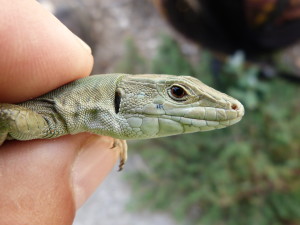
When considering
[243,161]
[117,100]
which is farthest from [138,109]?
[243,161]

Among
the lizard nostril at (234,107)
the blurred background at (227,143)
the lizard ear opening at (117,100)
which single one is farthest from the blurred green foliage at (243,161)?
the lizard ear opening at (117,100)

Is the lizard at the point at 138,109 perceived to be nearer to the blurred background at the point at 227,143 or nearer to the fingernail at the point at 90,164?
the fingernail at the point at 90,164

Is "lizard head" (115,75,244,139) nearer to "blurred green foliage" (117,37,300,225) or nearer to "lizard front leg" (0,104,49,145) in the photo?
"lizard front leg" (0,104,49,145)

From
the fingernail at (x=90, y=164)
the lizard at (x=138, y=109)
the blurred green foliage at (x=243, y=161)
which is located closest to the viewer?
the lizard at (x=138, y=109)

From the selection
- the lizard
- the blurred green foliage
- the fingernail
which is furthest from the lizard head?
the blurred green foliage

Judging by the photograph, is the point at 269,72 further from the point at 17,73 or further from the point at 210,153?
the point at 17,73

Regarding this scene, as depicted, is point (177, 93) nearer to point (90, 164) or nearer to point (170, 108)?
point (170, 108)
